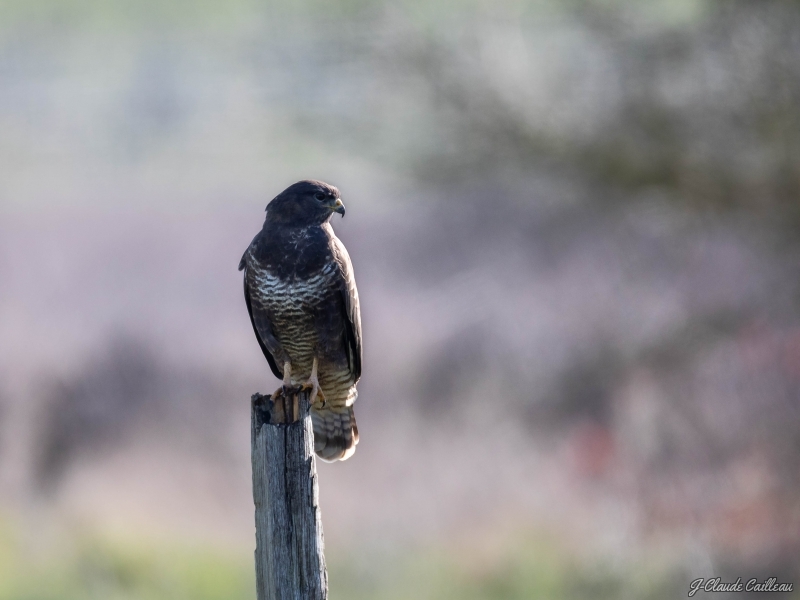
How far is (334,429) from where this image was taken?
4.89 meters

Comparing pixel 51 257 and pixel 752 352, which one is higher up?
pixel 51 257

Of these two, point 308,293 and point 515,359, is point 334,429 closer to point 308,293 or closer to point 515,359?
point 308,293

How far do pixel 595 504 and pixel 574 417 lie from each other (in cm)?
84

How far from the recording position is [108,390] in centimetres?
952

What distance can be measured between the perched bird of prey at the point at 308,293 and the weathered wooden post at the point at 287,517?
118 cm

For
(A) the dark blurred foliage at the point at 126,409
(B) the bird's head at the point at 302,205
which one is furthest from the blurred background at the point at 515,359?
(B) the bird's head at the point at 302,205

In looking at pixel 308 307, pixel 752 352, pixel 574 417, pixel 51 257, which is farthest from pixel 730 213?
pixel 51 257

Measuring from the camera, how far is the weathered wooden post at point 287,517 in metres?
3.05

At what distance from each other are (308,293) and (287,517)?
1.48m

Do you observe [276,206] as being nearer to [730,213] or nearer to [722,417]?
[722,417]
